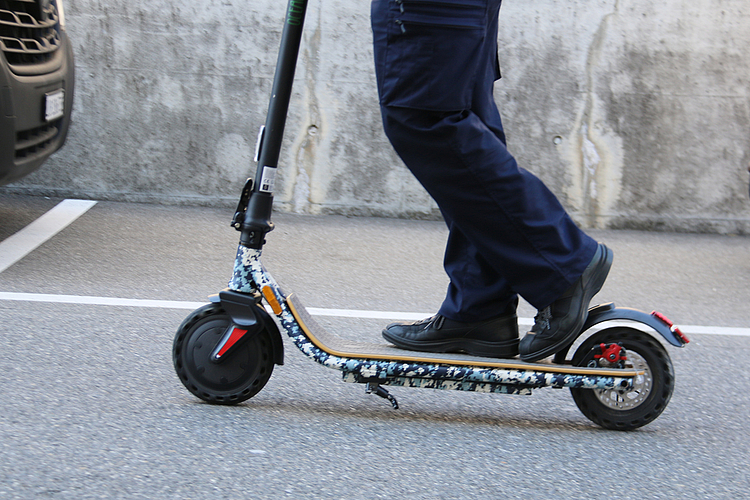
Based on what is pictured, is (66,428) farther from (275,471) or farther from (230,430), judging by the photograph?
(275,471)

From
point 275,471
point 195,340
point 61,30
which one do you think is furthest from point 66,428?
point 61,30

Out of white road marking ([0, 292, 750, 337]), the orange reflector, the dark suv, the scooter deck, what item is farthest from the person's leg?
the dark suv

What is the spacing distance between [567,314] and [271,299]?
2.90 ft

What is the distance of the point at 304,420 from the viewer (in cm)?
252

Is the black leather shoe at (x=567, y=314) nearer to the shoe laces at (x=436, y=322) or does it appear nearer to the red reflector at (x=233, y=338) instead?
the shoe laces at (x=436, y=322)

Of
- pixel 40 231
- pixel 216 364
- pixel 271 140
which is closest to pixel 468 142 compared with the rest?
pixel 271 140

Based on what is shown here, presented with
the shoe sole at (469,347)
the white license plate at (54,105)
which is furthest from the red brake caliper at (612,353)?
the white license plate at (54,105)

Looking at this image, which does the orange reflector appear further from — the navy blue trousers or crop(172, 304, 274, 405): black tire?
the navy blue trousers

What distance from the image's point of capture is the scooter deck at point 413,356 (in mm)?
2439

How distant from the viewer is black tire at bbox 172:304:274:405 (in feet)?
8.22

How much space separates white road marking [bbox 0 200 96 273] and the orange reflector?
233cm

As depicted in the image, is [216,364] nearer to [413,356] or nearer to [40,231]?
[413,356]

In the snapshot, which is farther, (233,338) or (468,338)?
(468,338)

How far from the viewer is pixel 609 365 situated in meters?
2.46
